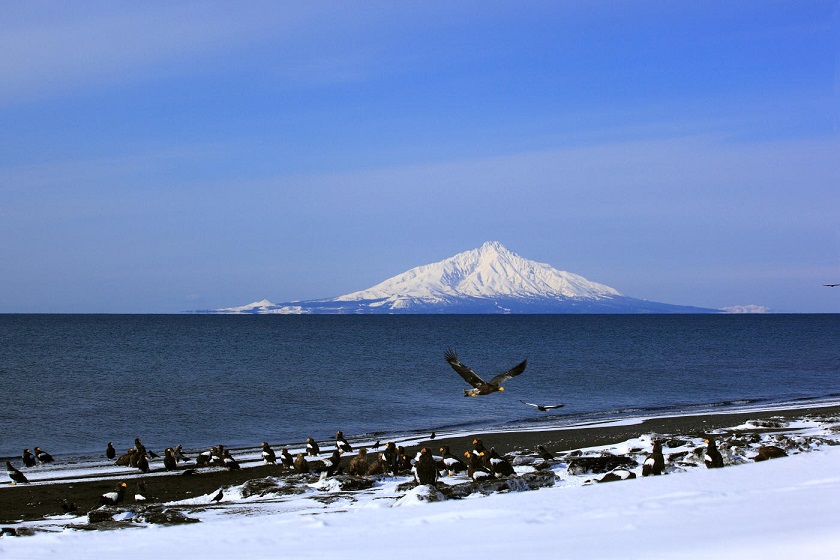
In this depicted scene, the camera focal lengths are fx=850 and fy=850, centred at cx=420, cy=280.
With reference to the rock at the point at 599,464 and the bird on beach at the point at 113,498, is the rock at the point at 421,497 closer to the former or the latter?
the rock at the point at 599,464

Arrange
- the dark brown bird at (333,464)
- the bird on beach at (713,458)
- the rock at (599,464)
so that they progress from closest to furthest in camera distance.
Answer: the bird on beach at (713,458) → the rock at (599,464) → the dark brown bird at (333,464)

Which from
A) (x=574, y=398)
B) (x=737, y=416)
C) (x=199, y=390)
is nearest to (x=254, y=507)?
(x=737, y=416)

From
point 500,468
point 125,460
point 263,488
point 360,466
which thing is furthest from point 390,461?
point 125,460

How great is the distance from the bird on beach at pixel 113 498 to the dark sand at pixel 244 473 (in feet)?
1.26

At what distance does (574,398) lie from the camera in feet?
155

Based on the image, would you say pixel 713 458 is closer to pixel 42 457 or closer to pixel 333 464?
pixel 333 464

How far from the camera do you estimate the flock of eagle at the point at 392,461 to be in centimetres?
1839

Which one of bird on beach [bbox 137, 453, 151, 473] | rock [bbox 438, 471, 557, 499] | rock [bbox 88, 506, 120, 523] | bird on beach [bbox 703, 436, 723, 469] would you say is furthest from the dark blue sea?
rock [bbox 438, 471, 557, 499]

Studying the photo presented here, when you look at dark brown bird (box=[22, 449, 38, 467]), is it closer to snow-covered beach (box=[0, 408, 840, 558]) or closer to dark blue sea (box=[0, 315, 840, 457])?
dark blue sea (box=[0, 315, 840, 457])

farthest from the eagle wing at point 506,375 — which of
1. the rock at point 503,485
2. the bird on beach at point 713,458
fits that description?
the bird on beach at point 713,458

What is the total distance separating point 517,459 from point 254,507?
7.95m

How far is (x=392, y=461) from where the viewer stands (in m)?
21.3

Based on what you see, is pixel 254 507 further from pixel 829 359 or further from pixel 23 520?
pixel 829 359

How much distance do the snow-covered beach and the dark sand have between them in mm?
2143
